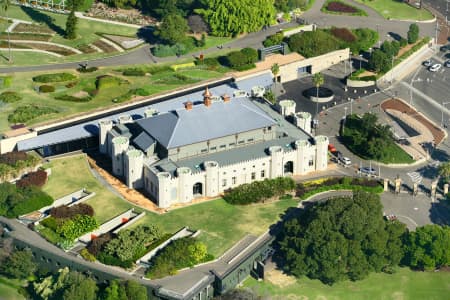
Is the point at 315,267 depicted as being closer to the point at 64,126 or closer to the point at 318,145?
the point at 318,145

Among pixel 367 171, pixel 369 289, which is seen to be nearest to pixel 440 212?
pixel 367 171

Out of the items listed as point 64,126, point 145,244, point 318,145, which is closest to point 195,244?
point 145,244

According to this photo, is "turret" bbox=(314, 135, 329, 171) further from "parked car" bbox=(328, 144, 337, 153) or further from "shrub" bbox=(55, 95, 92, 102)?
"shrub" bbox=(55, 95, 92, 102)

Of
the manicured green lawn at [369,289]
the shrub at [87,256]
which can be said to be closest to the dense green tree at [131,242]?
the shrub at [87,256]

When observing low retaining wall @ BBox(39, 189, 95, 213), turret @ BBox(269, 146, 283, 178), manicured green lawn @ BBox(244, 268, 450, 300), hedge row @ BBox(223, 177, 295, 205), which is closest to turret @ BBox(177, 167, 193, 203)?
hedge row @ BBox(223, 177, 295, 205)

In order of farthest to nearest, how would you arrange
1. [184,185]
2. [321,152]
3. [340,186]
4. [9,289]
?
[321,152] → [340,186] → [184,185] → [9,289]

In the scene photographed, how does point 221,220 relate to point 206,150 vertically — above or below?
below

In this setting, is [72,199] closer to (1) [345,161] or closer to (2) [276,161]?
(2) [276,161]
